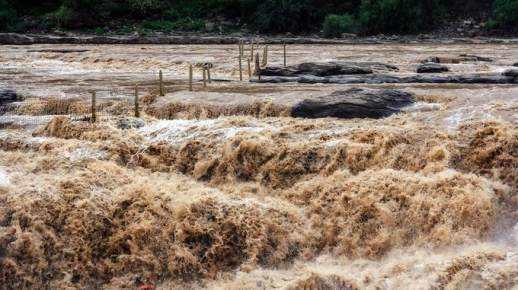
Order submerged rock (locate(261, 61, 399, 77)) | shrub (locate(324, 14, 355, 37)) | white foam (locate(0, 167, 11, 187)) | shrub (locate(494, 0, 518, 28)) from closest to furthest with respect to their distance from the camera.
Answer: white foam (locate(0, 167, 11, 187)), submerged rock (locate(261, 61, 399, 77)), shrub (locate(494, 0, 518, 28)), shrub (locate(324, 14, 355, 37))

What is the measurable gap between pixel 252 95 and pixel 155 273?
8450 mm

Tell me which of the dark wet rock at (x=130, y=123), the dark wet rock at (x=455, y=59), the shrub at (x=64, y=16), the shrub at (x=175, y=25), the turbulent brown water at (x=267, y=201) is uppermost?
the shrub at (x=64, y=16)

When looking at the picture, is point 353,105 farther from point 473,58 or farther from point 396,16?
point 396,16

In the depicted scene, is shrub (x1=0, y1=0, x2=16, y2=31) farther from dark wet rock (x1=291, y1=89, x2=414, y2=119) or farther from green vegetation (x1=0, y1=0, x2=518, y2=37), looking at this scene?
dark wet rock (x1=291, y1=89, x2=414, y2=119)

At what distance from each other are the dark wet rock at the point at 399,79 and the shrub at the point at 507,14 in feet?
65.6

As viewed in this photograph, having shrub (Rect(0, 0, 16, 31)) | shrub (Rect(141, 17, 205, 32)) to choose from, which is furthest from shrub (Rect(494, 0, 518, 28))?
shrub (Rect(0, 0, 16, 31))

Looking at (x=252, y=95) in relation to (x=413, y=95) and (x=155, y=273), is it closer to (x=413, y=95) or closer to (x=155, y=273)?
(x=413, y=95)

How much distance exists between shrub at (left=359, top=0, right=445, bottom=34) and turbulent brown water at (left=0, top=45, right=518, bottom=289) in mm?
25094

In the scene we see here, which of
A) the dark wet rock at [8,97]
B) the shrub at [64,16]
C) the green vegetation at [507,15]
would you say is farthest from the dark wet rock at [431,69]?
the shrub at [64,16]

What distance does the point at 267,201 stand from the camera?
35.8 ft

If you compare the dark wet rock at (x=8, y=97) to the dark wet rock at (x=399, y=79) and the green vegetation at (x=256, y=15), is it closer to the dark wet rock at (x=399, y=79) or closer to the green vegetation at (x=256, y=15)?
the dark wet rock at (x=399, y=79)

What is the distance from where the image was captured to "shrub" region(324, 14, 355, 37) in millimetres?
38400

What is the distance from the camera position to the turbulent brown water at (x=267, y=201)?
9188 millimetres

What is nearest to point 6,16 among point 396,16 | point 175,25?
point 175,25
